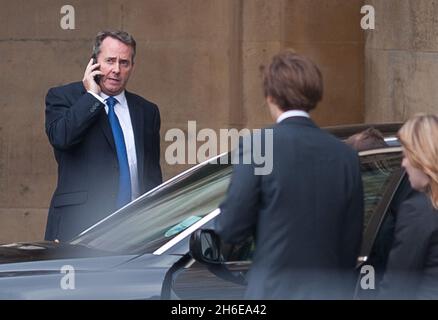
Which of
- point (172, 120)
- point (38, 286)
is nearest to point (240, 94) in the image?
point (172, 120)

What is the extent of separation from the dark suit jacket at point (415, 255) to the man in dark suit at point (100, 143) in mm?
2431

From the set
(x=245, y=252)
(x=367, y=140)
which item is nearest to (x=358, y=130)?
(x=367, y=140)

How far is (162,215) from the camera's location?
5.47 metres

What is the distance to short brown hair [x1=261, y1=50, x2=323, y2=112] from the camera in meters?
4.26

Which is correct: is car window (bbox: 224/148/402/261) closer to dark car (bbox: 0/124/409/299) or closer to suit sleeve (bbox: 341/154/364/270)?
dark car (bbox: 0/124/409/299)

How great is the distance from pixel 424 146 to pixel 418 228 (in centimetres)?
31

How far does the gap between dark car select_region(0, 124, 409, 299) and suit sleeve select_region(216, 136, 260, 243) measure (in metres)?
0.37

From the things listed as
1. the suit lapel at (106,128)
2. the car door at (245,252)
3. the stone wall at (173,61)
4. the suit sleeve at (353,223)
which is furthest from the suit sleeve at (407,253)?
the stone wall at (173,61)

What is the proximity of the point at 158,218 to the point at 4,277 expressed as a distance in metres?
0.81

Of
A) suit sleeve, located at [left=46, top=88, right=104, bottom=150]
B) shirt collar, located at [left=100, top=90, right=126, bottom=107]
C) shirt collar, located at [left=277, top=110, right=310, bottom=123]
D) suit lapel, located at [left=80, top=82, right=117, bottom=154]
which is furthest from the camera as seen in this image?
shirt collar, located at [left=100, top=90, right=126, bottom=107]

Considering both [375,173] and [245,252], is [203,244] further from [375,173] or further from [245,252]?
[375,173]

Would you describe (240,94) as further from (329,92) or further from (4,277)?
(4,277)

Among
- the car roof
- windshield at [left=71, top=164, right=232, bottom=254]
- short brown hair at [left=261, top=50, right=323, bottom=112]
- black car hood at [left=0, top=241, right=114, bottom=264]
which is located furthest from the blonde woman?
black car hood at [left=0, top=241, right=114, bottom=264]

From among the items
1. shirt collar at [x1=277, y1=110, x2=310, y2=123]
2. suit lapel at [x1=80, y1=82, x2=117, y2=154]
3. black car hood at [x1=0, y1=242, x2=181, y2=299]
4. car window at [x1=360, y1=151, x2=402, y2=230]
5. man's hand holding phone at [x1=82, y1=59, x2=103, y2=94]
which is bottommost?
black car hood at [x1=0, y1=242, x2=181, y2=299]
